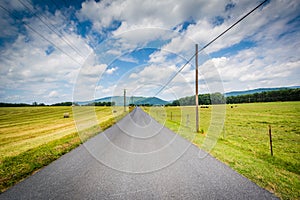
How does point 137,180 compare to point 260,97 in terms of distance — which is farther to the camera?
point 260,97

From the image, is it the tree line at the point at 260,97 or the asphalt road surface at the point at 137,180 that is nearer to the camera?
the asphalt road surface at the point at 137,180

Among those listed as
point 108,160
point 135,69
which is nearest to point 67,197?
point 108,160

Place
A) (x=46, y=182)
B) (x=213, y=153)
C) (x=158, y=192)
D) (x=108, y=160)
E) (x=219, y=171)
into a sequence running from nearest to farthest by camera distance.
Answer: (x=158, y=192) → (x=46, y=182) → (x=219, y=171) → (x=108, y=160) → (x=213, y=153)

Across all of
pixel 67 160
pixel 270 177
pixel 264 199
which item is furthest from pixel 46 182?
pixel 270 177

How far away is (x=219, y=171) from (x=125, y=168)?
8.64ft

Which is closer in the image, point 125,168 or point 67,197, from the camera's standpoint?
point 67,197

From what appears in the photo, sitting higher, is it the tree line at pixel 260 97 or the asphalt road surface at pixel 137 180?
the tree line at pixel 260 97

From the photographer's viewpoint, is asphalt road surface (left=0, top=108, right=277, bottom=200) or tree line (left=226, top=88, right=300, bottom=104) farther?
tree line (left=226, top=88, right=300, bottom=104)

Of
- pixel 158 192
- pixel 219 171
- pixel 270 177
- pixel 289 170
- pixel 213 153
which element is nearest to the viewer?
pixel 158 192

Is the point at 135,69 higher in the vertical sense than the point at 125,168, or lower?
higher

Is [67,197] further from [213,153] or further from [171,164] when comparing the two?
[213,153]

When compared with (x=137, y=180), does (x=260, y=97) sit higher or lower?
higher

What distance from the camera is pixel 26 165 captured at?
5.42 metres

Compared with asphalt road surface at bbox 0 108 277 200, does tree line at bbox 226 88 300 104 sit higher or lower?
higher
